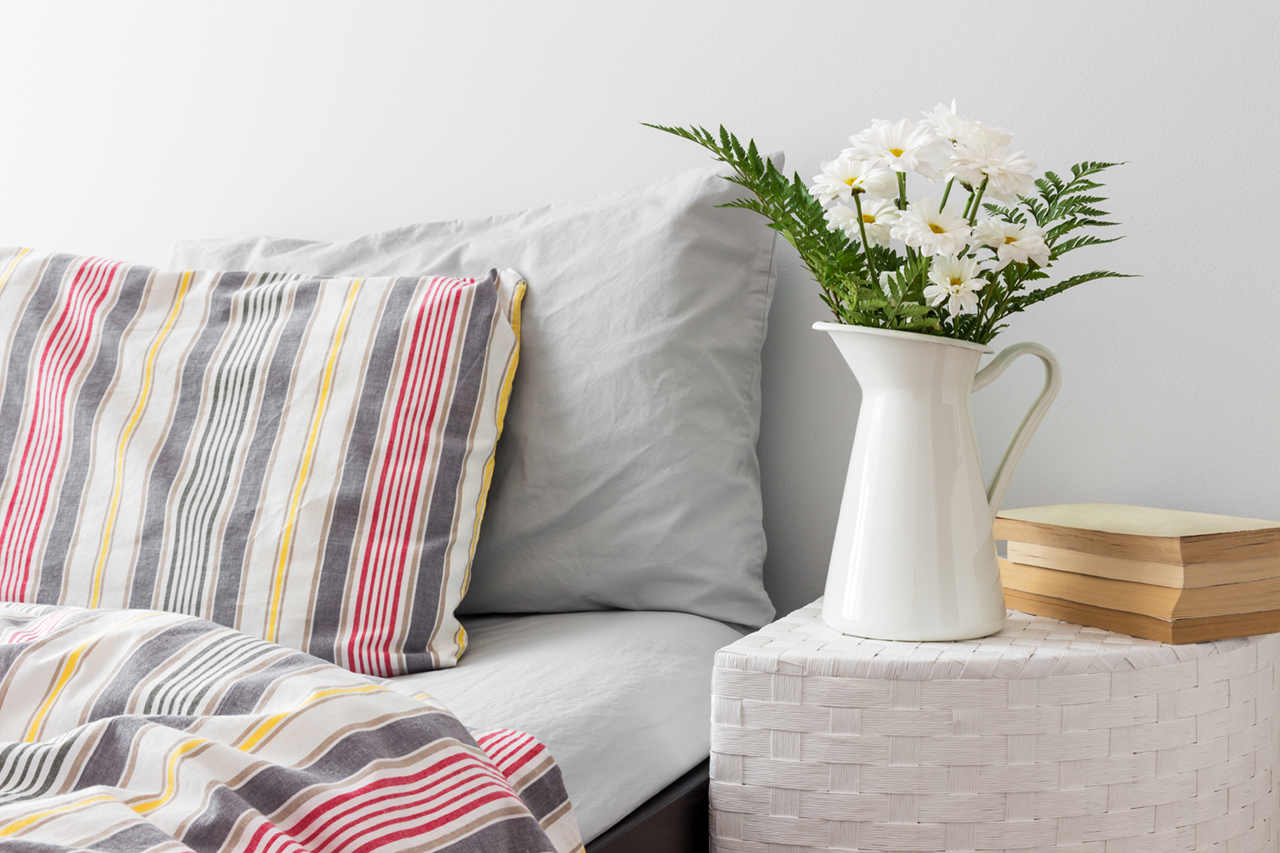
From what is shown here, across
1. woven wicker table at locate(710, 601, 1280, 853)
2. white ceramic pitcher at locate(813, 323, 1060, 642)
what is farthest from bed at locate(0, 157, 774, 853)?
white ceramic pitcher at locate(813, 323, 1060, 642)

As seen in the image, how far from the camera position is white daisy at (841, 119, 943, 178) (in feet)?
2.62

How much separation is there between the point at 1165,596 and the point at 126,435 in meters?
1.02

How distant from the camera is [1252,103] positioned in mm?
1024

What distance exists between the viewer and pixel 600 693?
2.72 feet

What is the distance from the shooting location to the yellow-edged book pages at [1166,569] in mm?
793

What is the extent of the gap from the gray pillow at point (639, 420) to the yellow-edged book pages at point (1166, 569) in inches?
13.7

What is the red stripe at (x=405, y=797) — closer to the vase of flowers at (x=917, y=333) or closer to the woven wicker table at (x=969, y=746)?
the woven wicker table at (x=969, y=746)

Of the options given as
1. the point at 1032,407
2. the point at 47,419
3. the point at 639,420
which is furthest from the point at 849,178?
the point at 47,419

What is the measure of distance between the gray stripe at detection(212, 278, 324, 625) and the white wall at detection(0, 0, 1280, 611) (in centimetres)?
42

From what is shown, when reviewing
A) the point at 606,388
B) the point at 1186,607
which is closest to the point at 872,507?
the point at 1186,607

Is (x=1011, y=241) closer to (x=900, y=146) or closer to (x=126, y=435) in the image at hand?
(x=900, y=146)

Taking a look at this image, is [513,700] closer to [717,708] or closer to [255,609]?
[717,708]

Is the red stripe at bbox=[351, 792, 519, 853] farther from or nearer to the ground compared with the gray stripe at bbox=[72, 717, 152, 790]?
nearer to the ground

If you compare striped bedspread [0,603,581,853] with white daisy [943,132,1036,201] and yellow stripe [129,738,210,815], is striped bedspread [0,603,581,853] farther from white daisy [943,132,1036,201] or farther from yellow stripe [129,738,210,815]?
white daisy [943,132,1036,201]
